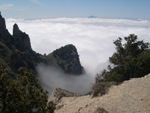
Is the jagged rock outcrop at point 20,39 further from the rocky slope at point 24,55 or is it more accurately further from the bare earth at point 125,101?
the bare earth at point 125,101

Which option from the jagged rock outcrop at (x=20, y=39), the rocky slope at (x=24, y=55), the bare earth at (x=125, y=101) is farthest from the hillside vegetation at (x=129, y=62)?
the jagged rock outcrop at (x=20, y=39)

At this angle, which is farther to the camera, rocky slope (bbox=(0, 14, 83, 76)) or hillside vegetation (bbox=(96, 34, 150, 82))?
rocky slope (bbox=(0, 14, 83, 76))

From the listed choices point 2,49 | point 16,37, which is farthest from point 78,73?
point 2,49

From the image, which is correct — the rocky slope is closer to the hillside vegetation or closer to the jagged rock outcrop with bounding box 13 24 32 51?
the jagged rock outcrop with bounding box 13 24 32 51

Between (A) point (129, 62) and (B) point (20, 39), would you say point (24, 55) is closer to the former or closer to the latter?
(B) point (20, 39)

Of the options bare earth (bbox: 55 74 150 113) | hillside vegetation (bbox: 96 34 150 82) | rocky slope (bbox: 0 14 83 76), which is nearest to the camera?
bare earth (bbox: 55 74 150 113)

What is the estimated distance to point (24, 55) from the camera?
96.6m

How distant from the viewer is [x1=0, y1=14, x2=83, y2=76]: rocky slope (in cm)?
8664

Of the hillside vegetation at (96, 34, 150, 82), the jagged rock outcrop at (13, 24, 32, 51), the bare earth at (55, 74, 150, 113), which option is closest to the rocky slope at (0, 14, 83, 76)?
the jagged rock outcrop at (13, 24, 32, 51)

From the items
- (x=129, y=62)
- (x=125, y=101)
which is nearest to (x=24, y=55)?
(x=129, y=62)

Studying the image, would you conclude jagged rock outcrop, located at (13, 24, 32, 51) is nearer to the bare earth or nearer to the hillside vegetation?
the hillside vegetation

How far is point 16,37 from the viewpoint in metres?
118

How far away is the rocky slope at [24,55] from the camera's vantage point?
284 feet

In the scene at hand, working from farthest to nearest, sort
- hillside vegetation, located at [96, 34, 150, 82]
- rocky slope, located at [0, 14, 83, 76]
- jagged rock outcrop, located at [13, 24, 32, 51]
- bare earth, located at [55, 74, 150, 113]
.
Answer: jagged rock outcrop, located at [13, 24, 32, 51]
rocky slope, located at [0, 14, 83, 76]
hillside vegetation, located at [96, 34, 150, 82]
bare earth, located at [55, 74, 150, 113]
